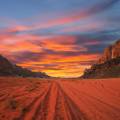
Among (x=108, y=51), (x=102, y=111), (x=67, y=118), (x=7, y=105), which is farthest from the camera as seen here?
(x=108, y=51)

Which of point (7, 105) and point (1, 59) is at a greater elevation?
point (1, 59)

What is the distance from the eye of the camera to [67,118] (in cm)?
980

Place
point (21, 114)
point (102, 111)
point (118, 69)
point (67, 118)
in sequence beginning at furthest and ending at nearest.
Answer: point (118, 69) < point (102, 111) < point (21, 114) < point (67, 118)

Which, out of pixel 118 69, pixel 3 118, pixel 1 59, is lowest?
pixel 3 118

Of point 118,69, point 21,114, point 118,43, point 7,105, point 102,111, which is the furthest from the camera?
point 118,43

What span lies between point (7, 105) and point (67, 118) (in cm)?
403

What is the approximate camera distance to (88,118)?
994 cm

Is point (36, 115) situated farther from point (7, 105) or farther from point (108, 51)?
point (108, 51)

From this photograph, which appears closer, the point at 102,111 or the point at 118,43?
the point at 102,111

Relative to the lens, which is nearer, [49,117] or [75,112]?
[49,117]

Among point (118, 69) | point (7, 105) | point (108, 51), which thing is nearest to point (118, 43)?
point (108, 51)

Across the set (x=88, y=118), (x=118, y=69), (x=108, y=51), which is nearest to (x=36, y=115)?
(x=88, y=118)

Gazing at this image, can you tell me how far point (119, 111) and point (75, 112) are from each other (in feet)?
6.00

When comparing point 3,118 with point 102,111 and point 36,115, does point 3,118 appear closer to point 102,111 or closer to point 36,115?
point 36,115
